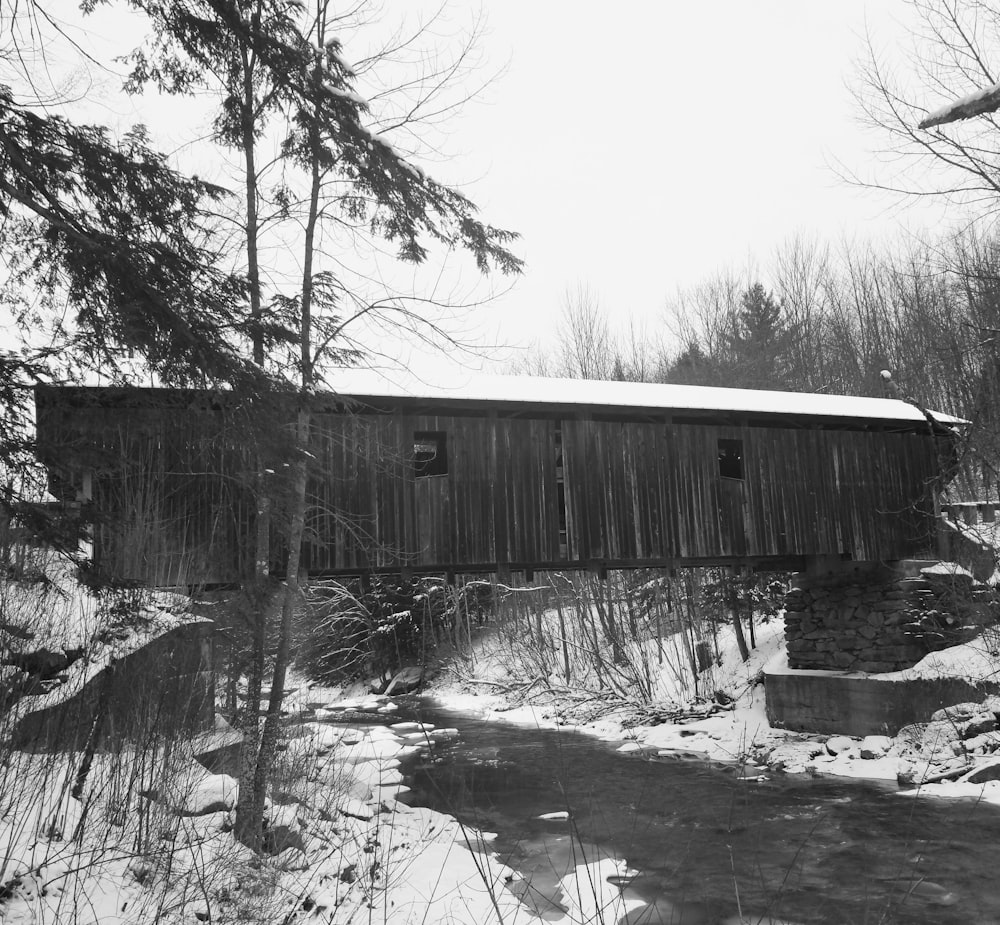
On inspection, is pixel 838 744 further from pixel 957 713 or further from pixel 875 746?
pixel 957 713


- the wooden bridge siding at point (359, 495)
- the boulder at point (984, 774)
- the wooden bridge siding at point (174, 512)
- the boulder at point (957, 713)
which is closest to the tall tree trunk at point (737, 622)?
the boulder at point (957, 713)

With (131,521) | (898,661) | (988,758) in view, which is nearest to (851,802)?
(988,758)

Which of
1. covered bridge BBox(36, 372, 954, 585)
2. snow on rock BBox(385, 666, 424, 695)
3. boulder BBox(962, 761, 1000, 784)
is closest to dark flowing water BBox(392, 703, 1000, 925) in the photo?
boulder BBox(962, 761, 1000, 784)

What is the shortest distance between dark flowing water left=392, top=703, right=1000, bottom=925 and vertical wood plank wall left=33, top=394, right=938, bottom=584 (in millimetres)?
2809

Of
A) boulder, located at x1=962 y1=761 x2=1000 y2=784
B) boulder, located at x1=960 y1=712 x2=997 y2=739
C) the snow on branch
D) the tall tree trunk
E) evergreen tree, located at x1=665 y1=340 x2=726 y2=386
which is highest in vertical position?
evergreen tree, located at x1=665 y1=340 x2=726 y2=386

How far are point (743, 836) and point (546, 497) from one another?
15.1 ft

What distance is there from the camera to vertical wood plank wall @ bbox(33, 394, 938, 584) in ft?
28.5

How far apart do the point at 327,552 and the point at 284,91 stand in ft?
→ 19.8

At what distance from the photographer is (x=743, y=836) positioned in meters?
7.64

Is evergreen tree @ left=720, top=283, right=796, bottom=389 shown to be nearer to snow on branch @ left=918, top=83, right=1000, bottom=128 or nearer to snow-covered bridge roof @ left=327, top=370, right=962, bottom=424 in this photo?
snow-covered bridge roof @ left=327, top=370, right=962, bottom=424

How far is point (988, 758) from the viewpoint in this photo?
9.08 meters

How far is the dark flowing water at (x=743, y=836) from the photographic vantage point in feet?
19.1

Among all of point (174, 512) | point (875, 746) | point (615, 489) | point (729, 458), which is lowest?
point (875, 746)

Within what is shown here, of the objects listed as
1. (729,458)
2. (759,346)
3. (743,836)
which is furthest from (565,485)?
(759,346)
